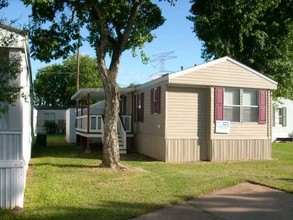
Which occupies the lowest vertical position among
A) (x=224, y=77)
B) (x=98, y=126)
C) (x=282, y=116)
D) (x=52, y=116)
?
(x=98, y=126)

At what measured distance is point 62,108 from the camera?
44.8 m

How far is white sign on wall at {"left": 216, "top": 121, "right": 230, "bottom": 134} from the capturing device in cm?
1579

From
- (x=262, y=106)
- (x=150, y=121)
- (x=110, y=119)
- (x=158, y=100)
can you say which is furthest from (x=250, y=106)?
(x=110, y=119)

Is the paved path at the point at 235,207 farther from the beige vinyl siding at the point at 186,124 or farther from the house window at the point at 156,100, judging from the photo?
the house window at the point at 156,100

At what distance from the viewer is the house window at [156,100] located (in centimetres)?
1609

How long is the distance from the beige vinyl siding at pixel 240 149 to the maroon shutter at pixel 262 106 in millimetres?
848

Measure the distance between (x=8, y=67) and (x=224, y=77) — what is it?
1056cm

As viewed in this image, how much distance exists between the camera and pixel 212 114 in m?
15.7

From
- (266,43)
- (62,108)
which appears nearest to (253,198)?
(266,43)

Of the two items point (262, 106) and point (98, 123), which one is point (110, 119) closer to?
point (262, 106)

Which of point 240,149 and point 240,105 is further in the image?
point 240,149

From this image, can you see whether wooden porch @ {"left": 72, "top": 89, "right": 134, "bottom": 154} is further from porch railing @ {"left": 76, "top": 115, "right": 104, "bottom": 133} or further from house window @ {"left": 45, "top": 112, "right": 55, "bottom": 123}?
house window @ {"left": 45, "top": 112, "right": 55, "bottom": 123}

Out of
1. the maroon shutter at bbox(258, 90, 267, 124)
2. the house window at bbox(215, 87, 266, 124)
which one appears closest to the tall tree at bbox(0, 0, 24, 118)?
the house window at bbox(215, 87, 266, 124)

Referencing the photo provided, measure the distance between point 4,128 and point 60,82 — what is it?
4937cm
